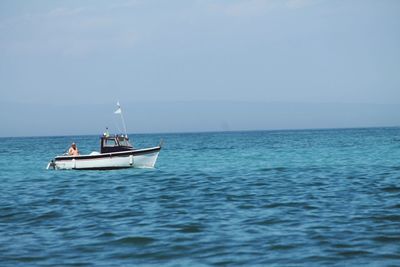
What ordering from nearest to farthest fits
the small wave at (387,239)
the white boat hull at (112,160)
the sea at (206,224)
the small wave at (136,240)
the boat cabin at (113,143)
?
the sea at (206,224)
the small wave at (387,239)
the small wave at (136,240)
the white boat hull at (112,160)
the boat cabin at (113,143)

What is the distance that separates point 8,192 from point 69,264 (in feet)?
53.4

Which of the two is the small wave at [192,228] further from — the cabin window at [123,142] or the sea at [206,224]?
the cabin window at [123,142]

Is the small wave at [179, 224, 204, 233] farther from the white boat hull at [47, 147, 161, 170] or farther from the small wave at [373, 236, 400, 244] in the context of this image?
the white boat hull at [47, 147, 161, 170]

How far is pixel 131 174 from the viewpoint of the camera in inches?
1342

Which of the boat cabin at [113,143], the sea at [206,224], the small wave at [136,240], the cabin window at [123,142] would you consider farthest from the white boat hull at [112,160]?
the small wave at [136,240]

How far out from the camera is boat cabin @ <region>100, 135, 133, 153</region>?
36.8 meters

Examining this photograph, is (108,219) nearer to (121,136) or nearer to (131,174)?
(131,174)

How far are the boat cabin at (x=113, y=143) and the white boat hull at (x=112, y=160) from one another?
2.23ft

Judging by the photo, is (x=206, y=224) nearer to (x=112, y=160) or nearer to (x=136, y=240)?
(x=136, y=240)

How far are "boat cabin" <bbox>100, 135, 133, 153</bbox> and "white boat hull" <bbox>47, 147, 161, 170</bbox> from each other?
680 mm

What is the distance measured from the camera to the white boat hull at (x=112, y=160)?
120 feet

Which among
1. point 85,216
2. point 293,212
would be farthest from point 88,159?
point 293,212

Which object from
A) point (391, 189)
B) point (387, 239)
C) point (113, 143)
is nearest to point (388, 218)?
point (387, 239)

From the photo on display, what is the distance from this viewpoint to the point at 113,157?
36531 millimetres
